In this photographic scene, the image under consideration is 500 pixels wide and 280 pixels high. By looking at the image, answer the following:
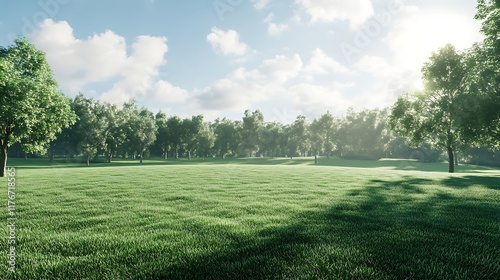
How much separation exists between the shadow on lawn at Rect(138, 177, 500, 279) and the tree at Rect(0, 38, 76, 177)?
2700cm

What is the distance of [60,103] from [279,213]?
2834cm

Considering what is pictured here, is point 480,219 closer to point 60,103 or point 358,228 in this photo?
point 358,228

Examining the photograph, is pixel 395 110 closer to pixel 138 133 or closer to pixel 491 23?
pixel 491 23

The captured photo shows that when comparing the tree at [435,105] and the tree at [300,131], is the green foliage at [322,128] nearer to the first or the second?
the tree at [300,131]

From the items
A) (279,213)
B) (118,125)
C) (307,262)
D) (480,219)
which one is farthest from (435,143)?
(118,125)

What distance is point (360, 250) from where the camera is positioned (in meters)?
5.56

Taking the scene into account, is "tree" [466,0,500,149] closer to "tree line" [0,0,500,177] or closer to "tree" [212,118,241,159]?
"tree line" [0,0,500,177]

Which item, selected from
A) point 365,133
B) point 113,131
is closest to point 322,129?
point 365,133

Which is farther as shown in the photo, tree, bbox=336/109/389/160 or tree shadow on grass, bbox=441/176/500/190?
tree, bbox=336/109/389/160

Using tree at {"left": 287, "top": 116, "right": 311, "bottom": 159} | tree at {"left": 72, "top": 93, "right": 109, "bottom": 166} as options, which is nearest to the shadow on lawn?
tree at {"left": 72, "top": 93, "right": 109, "bottom": 166}

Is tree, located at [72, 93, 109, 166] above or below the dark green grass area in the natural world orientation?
above

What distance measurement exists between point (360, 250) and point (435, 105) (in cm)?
4365

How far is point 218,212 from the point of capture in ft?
30.4

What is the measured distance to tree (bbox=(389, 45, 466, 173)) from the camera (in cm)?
3959
